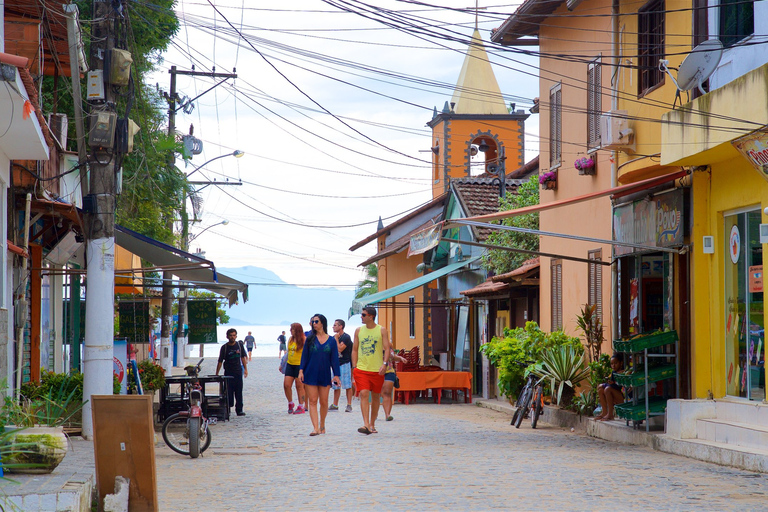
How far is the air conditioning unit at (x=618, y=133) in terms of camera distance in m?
14.4

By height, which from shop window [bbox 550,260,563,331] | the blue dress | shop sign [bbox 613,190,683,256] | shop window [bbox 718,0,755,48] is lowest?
the blue dress

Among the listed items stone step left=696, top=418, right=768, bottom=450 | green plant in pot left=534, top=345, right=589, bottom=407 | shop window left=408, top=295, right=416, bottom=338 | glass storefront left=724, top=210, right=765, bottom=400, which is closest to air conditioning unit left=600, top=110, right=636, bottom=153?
glass storefront left=724, top=210, right=765, bottom=400

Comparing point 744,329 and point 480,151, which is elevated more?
point 480,151

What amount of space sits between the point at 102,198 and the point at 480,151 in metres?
27.0

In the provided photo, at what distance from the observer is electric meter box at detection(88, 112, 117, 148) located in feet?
39.2

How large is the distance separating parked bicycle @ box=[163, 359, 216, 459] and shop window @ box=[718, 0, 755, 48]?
8.17 metres

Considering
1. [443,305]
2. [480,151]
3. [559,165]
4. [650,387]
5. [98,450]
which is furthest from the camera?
[480,151]

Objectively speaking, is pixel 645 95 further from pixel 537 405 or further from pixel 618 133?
pixel 537 405

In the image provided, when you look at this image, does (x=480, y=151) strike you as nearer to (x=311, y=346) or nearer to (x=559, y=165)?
(x=559, y=165)

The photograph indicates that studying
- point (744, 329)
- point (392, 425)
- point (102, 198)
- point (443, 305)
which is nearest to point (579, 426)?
point (392, 425)

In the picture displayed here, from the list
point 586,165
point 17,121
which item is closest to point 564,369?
point 586,165

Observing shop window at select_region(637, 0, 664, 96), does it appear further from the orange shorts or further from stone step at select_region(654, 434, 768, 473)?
the orange shorts

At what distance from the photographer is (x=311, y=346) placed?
14367 mm

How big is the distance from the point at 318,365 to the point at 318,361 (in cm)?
6
